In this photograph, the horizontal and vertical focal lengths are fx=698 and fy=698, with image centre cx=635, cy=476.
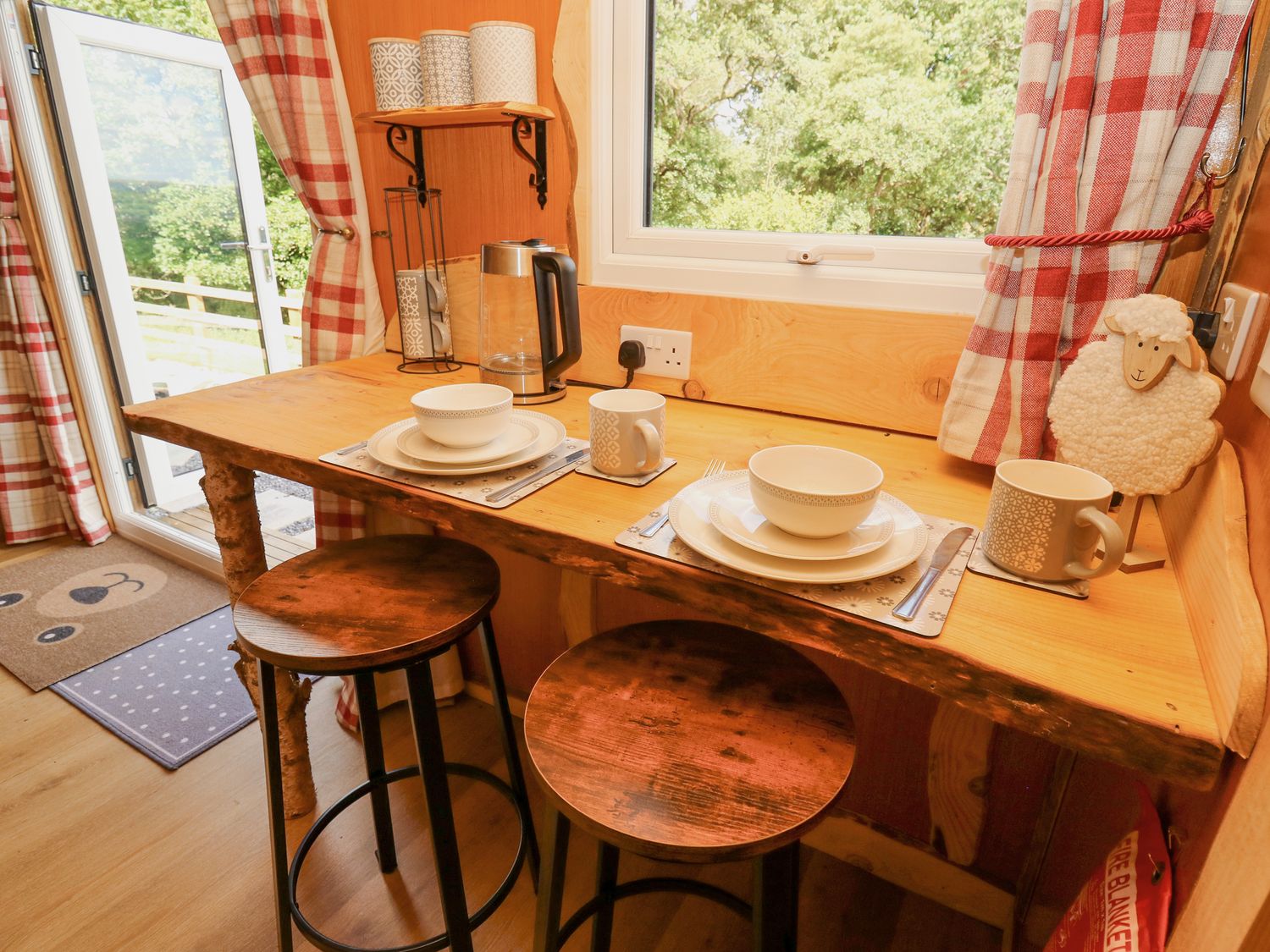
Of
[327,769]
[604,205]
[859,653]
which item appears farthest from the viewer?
[327,769]

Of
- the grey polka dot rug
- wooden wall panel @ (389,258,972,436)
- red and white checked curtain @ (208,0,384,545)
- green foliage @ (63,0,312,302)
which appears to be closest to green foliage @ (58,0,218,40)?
green foliage @ (63,0,312,302)

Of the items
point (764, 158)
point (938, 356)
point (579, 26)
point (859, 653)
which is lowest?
point (859, 653)

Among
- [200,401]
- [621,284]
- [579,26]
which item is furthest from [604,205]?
[200,401]

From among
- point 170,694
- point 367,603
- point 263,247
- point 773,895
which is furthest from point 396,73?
point 263,247

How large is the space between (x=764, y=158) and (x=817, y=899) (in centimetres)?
142

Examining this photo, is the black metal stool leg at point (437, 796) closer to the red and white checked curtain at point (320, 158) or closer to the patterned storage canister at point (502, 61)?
the red and white checked curtain at point (320, 158)

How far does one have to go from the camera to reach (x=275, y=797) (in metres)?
1.08

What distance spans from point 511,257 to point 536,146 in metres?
0.33

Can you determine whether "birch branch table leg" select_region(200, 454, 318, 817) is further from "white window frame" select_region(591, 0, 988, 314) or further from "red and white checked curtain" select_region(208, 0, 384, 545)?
"white window frame" select_region(591, 0, 988, 314)

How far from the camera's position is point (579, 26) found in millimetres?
1294

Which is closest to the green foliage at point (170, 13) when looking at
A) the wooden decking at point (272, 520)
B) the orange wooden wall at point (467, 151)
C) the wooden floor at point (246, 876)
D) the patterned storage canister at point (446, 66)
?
the wooden decking at point (272, 520)

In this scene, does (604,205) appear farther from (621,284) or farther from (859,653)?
(859,653)

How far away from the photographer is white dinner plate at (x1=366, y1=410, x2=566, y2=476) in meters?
0.95

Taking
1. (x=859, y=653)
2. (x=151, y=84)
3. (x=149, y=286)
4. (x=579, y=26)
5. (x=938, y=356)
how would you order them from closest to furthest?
1. (x=859, y=653)
2. (x=938, y=356)
3. (x=579, y=26)
4. (x=151, y=84)
5. (x=149, y=286)
